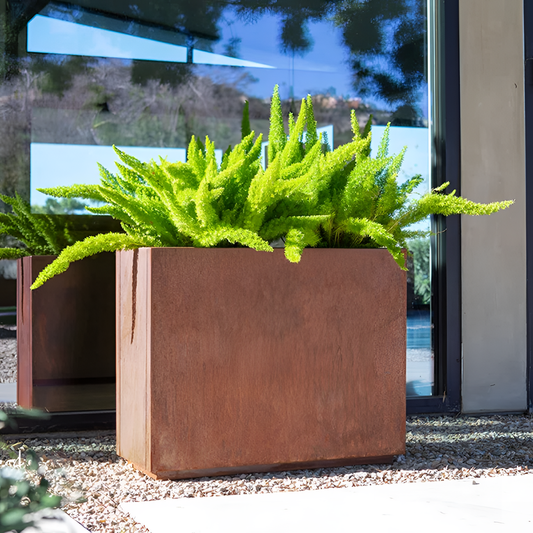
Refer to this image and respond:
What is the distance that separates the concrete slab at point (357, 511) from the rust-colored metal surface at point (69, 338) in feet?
3.81

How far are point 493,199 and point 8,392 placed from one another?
246cm

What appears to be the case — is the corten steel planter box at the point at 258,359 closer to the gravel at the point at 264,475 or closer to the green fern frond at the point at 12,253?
the gravel at the point at 264,475

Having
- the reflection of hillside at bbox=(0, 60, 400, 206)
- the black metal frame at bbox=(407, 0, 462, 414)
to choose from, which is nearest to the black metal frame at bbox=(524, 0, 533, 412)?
the black metal frame at bbox=(407, 0, 462, 414)

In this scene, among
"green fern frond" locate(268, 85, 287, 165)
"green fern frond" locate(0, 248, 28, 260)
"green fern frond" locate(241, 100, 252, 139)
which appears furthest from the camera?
"green fern frond" locate(0, 248, 28, 260)

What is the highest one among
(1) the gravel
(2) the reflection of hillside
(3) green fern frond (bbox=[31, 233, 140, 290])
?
(2) the reflection of hillside

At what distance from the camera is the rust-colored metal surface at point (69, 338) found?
2.88 meters

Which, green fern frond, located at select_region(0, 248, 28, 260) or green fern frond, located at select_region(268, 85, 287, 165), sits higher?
green fern frond, located at select_region(268, 85, 287, 165)

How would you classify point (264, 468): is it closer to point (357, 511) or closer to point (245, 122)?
point (357, 511)

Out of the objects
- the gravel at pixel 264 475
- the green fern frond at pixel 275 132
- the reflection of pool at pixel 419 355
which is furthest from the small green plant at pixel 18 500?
the reflection of pool at pixel 419 355

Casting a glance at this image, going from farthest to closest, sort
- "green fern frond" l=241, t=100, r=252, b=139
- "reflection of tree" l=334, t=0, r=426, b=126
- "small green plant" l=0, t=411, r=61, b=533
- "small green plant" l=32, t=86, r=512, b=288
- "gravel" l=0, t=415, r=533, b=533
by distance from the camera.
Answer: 1. "reflection of tree" l=334, t=0, r=426, b=126
2. "green fern frond" l=241, t=100, r=252, b=139
3. "small green plant" l=32, t=86, r=512, b=288
4. "gravel" l=0, t=415, r=533, b=533
5. "small green plant" l=0, t=411, r=61, b=533

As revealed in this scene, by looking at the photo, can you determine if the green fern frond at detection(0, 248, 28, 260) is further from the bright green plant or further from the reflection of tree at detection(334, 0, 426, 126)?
the reflection of tree at detection(334, 0, 426, 126)

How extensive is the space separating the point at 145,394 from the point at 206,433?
0.76 feet

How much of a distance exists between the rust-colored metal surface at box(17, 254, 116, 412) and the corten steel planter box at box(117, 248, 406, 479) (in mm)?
633

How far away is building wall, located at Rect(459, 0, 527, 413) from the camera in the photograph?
3.36 metres
